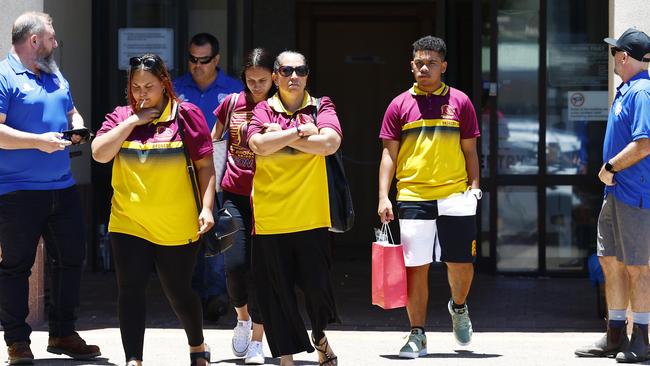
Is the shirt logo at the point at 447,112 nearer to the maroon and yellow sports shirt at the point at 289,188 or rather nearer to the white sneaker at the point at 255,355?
the maroon and yellow sports shirt at the point at 289,188

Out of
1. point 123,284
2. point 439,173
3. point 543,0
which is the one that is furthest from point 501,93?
point 123,284

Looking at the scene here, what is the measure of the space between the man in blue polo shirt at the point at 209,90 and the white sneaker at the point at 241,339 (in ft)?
4.15

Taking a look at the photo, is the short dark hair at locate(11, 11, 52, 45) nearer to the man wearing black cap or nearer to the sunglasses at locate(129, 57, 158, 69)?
the sunglasses at locate(129, 57, 158, 69)

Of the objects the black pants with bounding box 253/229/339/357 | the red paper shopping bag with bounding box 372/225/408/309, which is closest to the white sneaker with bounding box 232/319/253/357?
the black pants with bounding box 253/229/339/357

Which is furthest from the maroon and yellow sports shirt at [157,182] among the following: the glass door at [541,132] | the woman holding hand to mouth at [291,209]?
the glass door at [541,132]

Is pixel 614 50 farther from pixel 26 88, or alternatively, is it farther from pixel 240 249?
pixel 26 88

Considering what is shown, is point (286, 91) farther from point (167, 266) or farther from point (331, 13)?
point (331, 13)

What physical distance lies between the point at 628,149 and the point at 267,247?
7.47ft

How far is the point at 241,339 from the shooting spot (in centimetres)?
804

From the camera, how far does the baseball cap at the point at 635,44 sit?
7.90 metres

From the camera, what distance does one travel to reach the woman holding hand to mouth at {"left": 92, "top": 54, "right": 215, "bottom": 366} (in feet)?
22.9

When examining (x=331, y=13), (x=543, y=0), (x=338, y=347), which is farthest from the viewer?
(x=331, y=13)

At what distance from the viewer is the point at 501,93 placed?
1192cm

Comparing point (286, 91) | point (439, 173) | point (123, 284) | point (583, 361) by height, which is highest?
point (286, 91)
